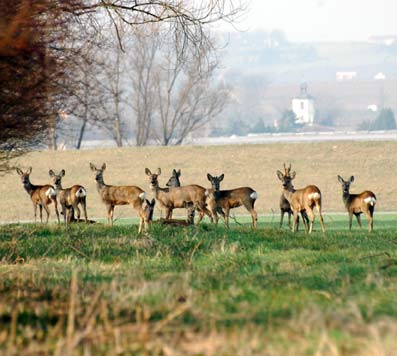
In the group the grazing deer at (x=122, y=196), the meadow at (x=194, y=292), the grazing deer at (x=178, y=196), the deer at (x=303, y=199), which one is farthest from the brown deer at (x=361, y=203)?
the meadow at (x=194, y=292)

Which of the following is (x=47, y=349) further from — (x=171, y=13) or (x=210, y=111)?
(x=210, y=111)

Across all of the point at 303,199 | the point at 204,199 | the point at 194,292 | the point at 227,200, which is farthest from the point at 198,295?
the point at 204,199

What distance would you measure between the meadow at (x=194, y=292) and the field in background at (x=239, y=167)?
30.0 metres

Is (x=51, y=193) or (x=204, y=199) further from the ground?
(x=51, y=193)

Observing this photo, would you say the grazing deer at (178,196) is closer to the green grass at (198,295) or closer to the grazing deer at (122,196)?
the grazing deer at (122,196)

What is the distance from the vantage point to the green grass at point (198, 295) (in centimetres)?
784

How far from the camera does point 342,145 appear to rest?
61125 mm

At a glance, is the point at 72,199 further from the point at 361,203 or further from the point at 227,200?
the point at 361,203

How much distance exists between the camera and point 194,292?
35.2 feet

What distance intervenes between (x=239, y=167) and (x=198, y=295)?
4681cm

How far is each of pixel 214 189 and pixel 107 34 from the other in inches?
176

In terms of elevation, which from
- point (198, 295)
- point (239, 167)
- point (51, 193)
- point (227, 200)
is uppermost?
point (239, 167)

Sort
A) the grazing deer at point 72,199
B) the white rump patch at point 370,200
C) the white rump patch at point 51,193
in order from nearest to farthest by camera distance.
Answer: the grazing deer at point 72,199
the white rump patch at point 370,200
the white rump patch at point 51,193

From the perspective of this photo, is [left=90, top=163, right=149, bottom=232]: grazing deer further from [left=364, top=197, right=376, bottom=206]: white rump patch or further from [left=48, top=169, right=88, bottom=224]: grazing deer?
[left=364, top=197, right=376, bottom=206]: white rump patch
